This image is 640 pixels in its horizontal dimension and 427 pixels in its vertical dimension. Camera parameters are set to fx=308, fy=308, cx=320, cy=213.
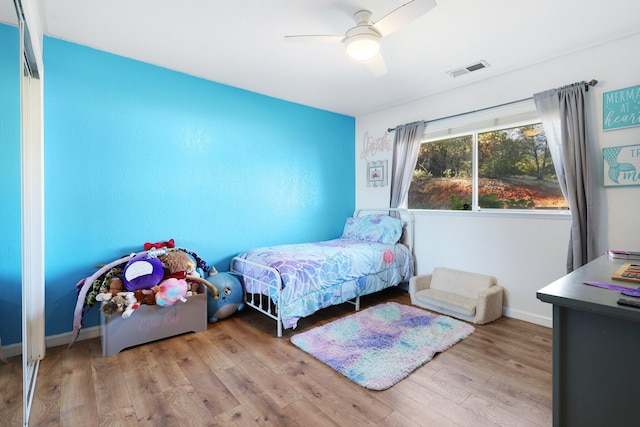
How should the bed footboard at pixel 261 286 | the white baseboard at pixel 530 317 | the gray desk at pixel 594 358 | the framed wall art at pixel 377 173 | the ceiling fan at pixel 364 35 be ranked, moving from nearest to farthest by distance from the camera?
the gray desk at pixel 594 358
the ceiling fan at pixel 364 35
the bed footboard at pixel 261 286
the white baseboard at pixel 530 317
the framed wall art at pixel 377 173

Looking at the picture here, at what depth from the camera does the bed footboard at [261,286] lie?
253cm

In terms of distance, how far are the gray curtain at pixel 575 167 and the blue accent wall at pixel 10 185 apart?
11.7 feet

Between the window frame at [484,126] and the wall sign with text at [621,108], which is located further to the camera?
the window frame at [484,126]

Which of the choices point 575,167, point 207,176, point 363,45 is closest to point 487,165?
point 575,167

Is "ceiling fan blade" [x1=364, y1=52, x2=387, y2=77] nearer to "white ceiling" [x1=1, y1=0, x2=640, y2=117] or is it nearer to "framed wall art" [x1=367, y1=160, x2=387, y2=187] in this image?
"white ceiling" [x1=1, y1=0, x2=640, y2=117]

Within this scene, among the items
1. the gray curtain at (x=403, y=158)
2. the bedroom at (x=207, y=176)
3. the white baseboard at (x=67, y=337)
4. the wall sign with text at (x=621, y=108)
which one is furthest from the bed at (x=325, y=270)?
the wall sign with text at (x=621, y=108)

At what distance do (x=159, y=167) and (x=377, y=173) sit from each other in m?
2.64

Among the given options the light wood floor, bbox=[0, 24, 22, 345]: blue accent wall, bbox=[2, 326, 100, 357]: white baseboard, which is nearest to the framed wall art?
the light wood floor

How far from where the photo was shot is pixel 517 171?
3.01 metres

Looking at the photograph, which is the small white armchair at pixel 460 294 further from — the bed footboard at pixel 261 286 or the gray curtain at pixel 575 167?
the bed footboard at pixel 261 286

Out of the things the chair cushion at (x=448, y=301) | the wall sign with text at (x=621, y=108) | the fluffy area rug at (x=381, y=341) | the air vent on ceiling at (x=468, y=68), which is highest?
the air vent on ceiling at (x=468, y=68)

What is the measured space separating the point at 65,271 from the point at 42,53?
1645mm

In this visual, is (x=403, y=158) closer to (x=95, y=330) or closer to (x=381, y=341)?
(x=381, y=341)

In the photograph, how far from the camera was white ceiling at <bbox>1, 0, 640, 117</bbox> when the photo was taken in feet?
6.48
